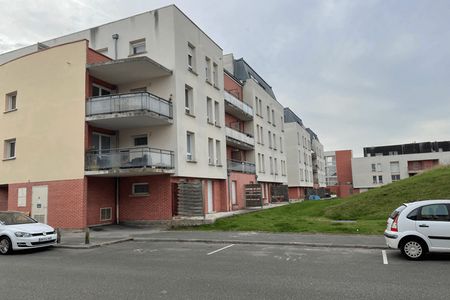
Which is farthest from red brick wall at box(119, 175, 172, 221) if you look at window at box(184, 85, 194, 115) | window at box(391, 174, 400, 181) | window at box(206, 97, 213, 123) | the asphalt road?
window at box(391, 174, 400, 181)

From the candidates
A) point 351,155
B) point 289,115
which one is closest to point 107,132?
point 289,115

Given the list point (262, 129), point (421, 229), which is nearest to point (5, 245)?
point (421, 229)

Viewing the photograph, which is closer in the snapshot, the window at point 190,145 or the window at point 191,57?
the window at point 190,145

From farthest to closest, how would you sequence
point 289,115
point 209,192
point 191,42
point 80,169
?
point 289,115, point 209,192, point 191,42, point 80,169

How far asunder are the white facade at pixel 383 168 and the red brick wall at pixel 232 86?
2416 inches

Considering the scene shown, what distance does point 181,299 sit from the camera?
6398 mm

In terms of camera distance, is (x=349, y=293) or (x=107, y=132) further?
(x=107, y=132)

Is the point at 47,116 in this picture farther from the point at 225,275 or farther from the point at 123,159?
the point at 225,275

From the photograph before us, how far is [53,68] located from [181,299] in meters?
18.1

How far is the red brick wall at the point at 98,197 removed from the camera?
64.7 ft

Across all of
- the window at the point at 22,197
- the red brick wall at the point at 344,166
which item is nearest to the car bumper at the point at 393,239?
the window at the point at 22,197

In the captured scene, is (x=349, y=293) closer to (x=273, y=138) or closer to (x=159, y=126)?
(x=159, y=126)

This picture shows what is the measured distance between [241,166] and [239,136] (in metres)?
2.49

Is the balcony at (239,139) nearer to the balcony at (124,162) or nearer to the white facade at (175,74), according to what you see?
the white facade at (175,74)
